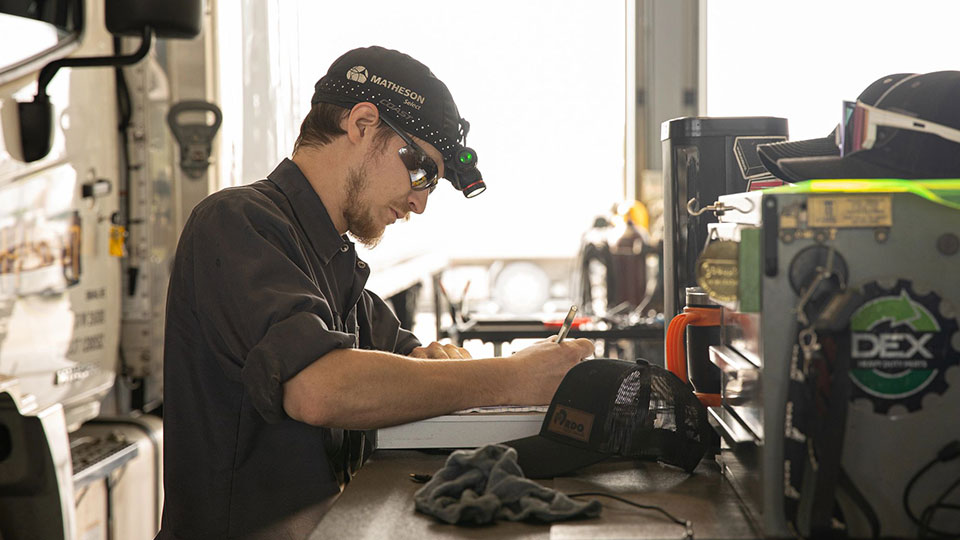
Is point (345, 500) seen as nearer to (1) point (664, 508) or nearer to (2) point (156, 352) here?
(1) point (664, 508)

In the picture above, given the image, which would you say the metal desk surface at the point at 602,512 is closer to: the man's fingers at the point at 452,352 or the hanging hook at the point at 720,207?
the hanging hook at the point at 720,207

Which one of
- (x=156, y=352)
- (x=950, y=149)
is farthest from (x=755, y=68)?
(x=950, y=149)

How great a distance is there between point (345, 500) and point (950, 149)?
81 centimetres

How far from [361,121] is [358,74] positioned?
0.08 meters

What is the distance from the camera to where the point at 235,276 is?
1.35 meters

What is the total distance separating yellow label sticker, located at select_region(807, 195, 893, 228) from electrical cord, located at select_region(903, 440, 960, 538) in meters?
0.24

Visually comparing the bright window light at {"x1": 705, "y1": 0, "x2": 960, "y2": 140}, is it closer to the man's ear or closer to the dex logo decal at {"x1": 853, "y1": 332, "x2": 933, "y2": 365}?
the man's ear

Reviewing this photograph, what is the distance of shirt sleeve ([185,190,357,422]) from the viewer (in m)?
1.27

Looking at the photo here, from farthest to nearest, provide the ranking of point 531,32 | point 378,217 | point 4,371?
point 531,32 → point 4,371 → point 378,217

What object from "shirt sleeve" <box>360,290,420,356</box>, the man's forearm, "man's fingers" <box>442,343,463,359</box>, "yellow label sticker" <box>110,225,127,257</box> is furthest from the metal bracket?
the man's forearm

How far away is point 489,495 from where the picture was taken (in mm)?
1040

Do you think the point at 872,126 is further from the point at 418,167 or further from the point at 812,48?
the point at 812,48

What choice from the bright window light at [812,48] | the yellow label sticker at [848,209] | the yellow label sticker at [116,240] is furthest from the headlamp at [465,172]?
the bright window light at [812,48]

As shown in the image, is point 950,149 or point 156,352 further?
point 156,352
